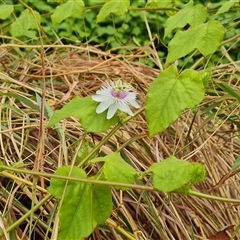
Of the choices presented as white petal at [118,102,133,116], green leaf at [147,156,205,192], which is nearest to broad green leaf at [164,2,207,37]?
white petal at [118,102,133,116]

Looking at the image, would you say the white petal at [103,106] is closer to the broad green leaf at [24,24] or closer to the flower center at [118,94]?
the flower center at [118,94]

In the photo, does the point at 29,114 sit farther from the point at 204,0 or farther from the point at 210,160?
the point at 204,0

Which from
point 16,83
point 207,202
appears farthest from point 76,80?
point 207,202

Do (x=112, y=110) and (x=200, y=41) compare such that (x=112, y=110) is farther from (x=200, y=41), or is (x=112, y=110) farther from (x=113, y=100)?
(x=200, y=41)

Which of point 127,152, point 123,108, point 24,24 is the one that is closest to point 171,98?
point 123,108

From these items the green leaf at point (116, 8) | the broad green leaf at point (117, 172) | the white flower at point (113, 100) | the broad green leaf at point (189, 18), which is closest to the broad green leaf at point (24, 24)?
the green leaf at point (116, 8)
